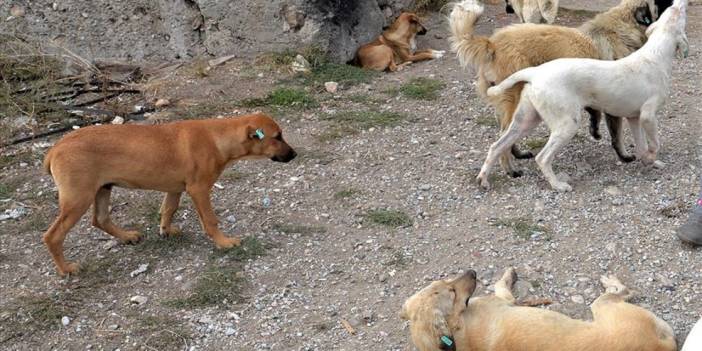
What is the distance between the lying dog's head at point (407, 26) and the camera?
31.3 feet

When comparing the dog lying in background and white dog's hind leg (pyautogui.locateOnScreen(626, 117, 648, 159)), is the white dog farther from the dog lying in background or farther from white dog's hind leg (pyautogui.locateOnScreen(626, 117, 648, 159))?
the dog lying in background

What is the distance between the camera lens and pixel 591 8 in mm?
10797

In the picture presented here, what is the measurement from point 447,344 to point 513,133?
8.49 feet

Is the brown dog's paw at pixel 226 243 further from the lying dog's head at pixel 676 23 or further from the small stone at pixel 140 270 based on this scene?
the lying dog's head at pixel 676 23

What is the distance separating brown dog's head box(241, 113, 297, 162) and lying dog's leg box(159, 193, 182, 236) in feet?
1.95

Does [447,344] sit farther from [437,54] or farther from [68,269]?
[437,54]

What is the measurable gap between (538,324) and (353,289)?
1.35 m

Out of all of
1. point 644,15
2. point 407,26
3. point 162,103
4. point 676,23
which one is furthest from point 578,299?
point 407,26

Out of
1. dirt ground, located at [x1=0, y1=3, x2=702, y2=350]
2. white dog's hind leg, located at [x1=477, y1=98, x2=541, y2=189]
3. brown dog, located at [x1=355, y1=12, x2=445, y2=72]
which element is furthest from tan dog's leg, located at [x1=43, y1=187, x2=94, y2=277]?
brown dog, located at [x1=355, y1=12, x2=445, y2=72]

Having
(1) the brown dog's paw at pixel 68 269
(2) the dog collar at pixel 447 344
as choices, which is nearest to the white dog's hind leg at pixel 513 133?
(2) the dog collar at pixel 447 344

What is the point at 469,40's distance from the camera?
6.24 meters

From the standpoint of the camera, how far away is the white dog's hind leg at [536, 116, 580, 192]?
18.9 ft

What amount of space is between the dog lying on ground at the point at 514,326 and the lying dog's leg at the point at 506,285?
0.89 ft

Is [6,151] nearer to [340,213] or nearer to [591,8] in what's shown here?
[340,213]
